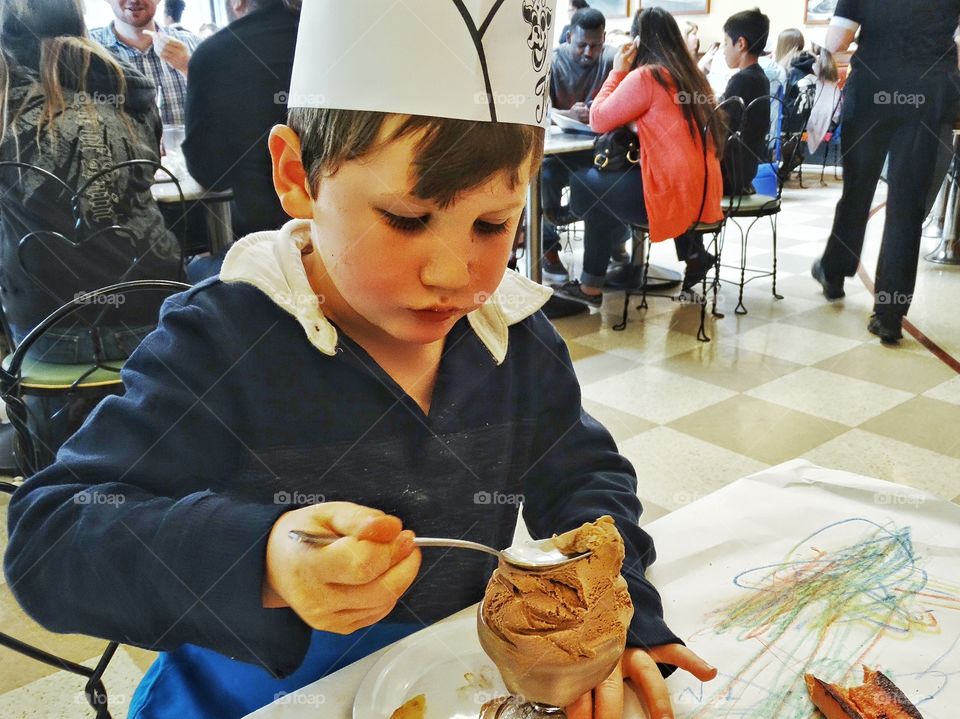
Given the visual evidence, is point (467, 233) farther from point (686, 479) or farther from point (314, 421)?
point (686, 479)

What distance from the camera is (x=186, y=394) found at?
823 mm

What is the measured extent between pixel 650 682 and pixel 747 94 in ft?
14.1

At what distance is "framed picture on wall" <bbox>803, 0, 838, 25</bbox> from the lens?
30.7ft

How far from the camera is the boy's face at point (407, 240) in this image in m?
0.70

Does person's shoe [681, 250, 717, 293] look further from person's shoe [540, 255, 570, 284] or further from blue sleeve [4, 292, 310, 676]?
blue sleeve [4, 292, 310, 676]

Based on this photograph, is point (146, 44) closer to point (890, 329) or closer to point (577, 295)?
point (577, 295)

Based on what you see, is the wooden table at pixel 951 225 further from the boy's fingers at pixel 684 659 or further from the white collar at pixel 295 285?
the boy's fingers at pixel 684 659

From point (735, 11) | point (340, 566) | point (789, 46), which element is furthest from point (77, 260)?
point (735, 11)

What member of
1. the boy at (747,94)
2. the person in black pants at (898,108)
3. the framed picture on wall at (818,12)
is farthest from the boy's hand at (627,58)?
the framed picture on wall at (818,12)

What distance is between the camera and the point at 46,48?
87.7 inches

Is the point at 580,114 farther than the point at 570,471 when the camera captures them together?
Yes

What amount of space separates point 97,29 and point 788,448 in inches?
158

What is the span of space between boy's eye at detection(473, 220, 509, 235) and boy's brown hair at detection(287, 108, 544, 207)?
35 mm

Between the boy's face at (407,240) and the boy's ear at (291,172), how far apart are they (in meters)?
0.02
